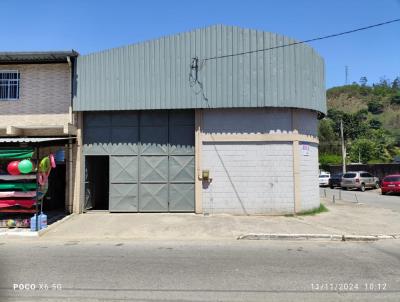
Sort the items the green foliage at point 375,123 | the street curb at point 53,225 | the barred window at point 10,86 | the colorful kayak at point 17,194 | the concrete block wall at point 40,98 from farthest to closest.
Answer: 1. the green foliage at point 375,123
2. the barred window at point 10,86
3. the concrete block wall at point 40,98
4. the colorful kayak at point 17,194
5. the street curb at point 53,225

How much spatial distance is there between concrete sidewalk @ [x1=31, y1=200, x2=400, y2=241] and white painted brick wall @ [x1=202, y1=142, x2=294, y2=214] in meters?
0.67

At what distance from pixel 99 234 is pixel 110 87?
6.08m

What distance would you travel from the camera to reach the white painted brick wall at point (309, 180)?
51.5 ft

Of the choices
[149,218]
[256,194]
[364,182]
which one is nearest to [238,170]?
[256,194]

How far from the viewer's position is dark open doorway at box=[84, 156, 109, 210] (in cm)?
1644

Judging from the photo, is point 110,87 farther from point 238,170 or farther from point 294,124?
point 294,124

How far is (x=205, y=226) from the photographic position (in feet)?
42.9

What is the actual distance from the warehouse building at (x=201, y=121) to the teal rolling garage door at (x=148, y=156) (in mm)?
39

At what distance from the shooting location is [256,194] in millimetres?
15242

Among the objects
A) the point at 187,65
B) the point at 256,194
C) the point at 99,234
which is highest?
the point at 187,65

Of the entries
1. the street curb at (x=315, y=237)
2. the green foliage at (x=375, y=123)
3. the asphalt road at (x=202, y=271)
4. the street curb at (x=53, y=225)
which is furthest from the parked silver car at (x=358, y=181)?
the green foliage at (x=375, y=123)

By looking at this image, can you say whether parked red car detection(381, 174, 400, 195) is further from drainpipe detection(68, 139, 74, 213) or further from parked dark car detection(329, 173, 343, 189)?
drainpipe detection(68, 139, 74, 213)

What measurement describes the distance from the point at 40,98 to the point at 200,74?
6.53m

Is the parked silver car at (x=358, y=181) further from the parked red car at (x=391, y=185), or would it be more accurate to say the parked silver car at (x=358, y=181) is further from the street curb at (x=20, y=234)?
the street curb at (x=20, y=234)
